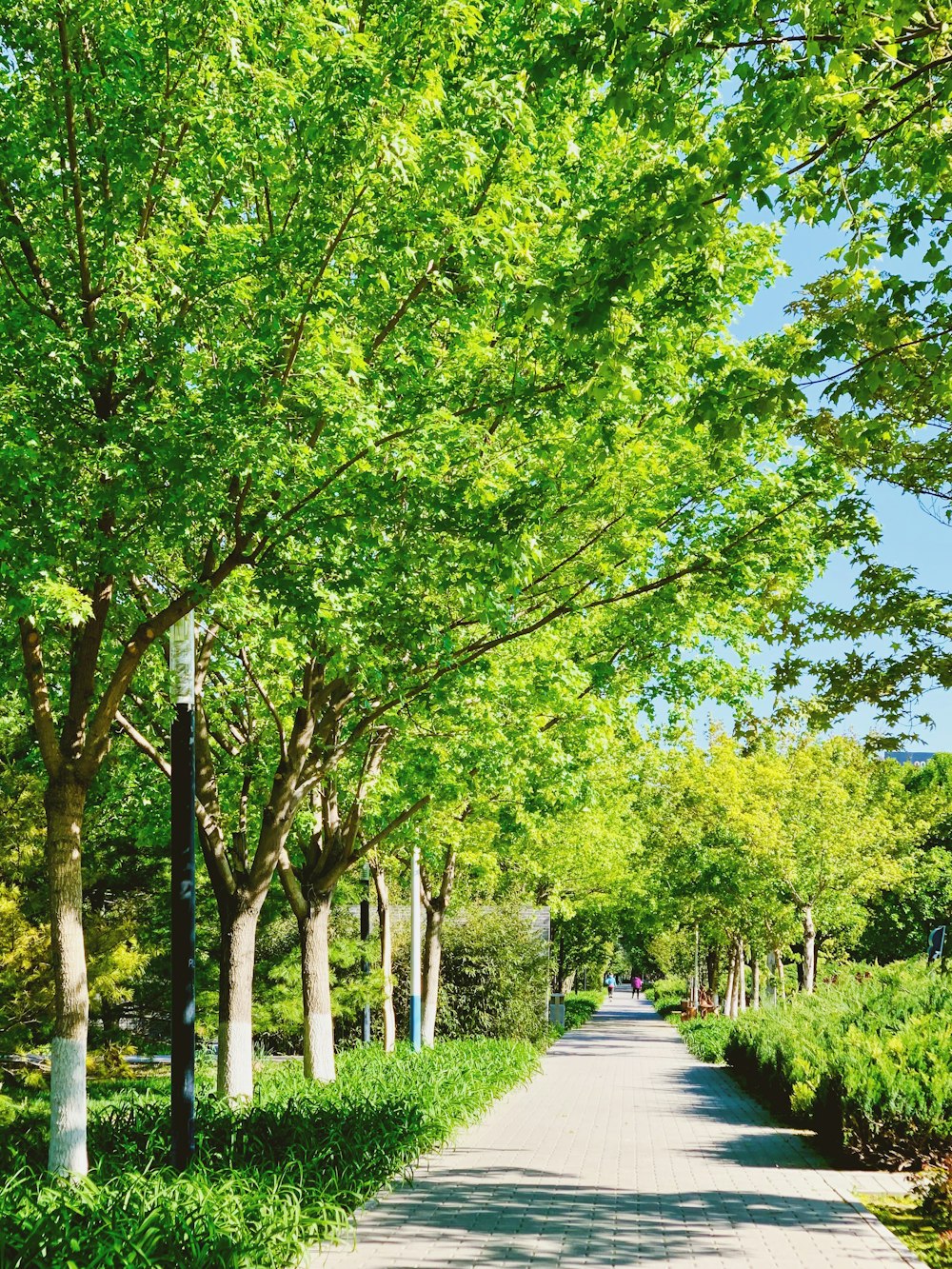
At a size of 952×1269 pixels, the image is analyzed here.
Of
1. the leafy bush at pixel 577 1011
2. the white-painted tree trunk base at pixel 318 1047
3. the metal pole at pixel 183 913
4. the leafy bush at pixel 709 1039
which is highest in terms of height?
the metal pole at pixel 183 913

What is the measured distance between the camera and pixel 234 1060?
39.5 feet

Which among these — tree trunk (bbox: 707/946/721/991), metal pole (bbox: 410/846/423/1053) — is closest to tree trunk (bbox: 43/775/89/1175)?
metal pole (bbox: 410/846/423/1053)

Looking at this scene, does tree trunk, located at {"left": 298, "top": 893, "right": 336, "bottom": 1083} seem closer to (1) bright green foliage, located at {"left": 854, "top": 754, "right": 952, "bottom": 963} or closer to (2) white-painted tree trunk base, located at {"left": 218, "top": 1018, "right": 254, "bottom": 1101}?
(2) white-painted tree trunk base, located at {"left": 218, "top": 1018, "right": 254, "bottom": 1101}

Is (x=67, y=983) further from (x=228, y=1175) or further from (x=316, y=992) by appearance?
→ (x=316, y=992)

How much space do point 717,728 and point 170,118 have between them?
29771 mm

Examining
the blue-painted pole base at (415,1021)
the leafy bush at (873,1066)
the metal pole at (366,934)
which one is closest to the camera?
the leafy bush at (873,1066)

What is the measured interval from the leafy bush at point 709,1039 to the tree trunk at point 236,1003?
1450 cm

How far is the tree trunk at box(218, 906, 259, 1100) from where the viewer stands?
12.0 m

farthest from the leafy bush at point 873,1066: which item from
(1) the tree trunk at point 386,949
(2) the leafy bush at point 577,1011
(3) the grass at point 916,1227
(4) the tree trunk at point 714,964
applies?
(4) the tree trunk at point 714,964

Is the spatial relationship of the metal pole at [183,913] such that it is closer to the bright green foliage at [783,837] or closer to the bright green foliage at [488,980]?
the bright green foliage at [488,980]

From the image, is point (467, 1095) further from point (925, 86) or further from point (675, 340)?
point (925, 86)

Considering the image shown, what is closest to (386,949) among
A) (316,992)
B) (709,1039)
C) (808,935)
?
(316,992)

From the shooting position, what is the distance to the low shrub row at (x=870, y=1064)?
1091 cm

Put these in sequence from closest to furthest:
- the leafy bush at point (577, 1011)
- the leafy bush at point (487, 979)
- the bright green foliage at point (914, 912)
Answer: the leafy bush at point (487, 979), the leafy bush at point (577, 1011), the bright green foliage at point (914, 912)
